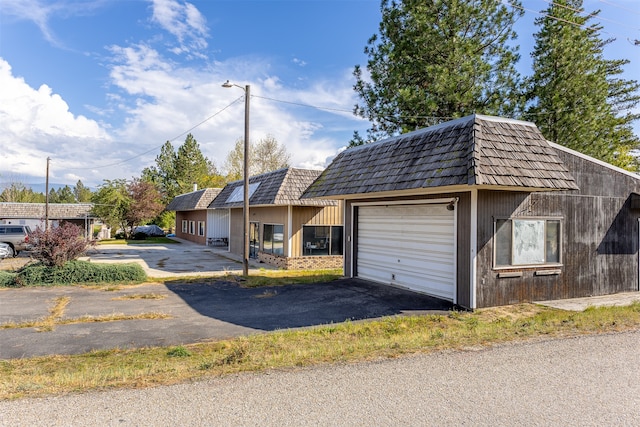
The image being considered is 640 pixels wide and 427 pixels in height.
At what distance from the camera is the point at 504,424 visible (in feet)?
12.1

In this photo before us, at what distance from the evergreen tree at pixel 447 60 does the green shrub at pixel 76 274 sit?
13384 millimetres

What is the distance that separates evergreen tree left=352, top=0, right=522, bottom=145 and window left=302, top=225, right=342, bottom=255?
20.3ft

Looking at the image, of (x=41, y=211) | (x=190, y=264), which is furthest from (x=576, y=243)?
(x=41, y=211)

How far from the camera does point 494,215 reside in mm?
9398

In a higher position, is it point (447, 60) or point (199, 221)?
point (447, 60)

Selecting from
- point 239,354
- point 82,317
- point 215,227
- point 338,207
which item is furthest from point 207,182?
point 239,354

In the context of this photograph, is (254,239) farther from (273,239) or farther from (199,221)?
(199,221)

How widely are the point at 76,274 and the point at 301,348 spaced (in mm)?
10377

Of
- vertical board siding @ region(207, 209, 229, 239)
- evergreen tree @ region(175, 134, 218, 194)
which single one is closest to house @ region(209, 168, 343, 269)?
vertical board siding @ region(207, 209, 229, 239)

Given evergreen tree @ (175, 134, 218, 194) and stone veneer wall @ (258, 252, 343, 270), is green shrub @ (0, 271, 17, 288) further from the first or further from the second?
evergreen tree @ (175, 134, 218, 194)

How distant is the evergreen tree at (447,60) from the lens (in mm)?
18422

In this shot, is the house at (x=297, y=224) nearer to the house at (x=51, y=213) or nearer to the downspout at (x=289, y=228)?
the downspout at (x=289, y=228)

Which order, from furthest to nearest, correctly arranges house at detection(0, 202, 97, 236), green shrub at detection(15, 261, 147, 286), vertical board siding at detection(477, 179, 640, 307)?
house at detection(0, 202, 97, 236), green shrub at detection(15, 261, 147, 286), vertical board siding at detection(477, 179, 640, 307)

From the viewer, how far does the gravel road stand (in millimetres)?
3734
